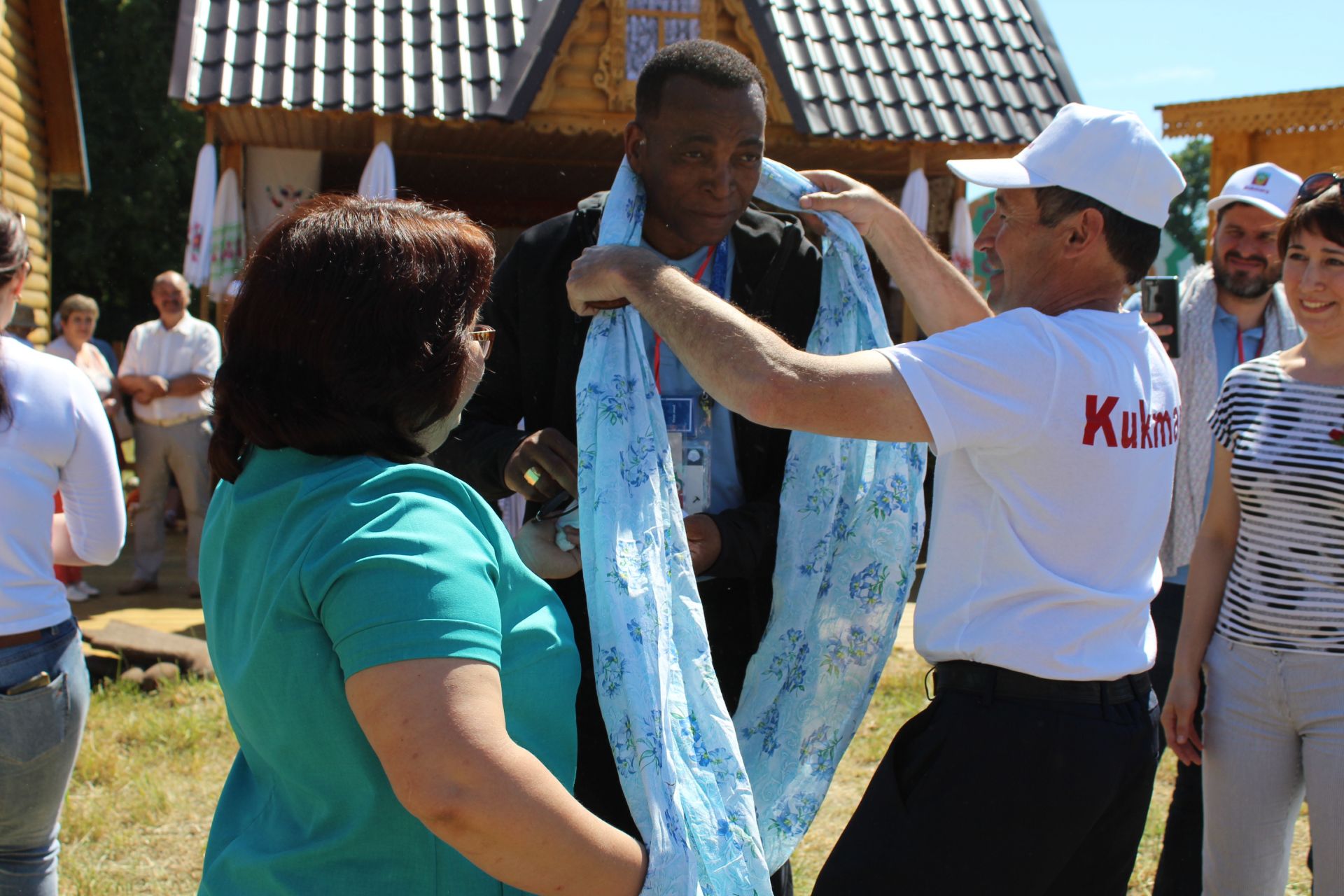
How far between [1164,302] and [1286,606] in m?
1.55

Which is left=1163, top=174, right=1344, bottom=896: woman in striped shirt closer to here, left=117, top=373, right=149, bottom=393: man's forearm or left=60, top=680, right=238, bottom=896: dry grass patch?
left=60, top=680, right=238, bottom=896: dry grass patch

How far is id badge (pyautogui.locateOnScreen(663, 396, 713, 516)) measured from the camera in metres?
2.34

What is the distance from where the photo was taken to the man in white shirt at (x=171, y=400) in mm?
7777

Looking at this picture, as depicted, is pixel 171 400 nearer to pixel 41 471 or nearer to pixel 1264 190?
pixel 41 471

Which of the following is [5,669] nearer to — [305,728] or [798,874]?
[305,728]

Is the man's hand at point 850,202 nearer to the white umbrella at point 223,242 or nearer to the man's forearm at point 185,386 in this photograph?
the man's forearm at point 185,386

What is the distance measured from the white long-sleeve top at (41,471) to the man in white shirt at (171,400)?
5.35 meters

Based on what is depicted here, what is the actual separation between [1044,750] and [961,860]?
23cm

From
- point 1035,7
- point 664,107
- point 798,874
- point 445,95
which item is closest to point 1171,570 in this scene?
point 798,874

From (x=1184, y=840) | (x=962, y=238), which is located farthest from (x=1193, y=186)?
(x=1184, y=840)

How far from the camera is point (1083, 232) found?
6.62ft

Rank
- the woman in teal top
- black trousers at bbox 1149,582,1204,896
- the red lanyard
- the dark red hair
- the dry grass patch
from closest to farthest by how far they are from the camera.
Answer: the woman in teal top
the dark red hair
the red lanyard
black trousers at bbox 1149,582,1204,896
the dry grass patch

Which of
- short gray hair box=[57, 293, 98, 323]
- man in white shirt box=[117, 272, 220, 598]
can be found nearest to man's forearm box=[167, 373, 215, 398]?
man in white shirt box=[117, 272, 220, 598]

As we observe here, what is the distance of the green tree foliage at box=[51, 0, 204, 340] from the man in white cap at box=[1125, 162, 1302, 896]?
2186 cm
